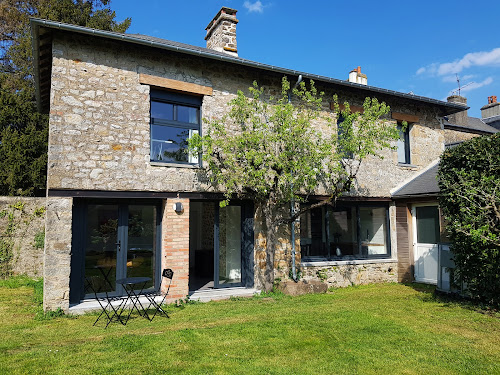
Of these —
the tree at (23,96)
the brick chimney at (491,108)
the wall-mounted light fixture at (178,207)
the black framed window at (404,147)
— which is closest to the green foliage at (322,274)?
the wall-mounted light fixture at (178,207)

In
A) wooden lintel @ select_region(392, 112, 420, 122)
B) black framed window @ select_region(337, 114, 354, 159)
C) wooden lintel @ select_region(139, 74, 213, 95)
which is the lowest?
black framed window @ select_region(337, 114, 354, 159)

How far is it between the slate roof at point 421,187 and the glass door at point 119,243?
6.69m

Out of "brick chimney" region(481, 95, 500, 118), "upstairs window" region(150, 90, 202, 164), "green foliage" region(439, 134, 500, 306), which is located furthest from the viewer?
"brick chimney" region(481, 95, 500, 118)

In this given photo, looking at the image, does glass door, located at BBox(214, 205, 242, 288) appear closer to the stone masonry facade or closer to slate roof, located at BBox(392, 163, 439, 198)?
the stone masonry facade

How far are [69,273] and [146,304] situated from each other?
→ 157 cm

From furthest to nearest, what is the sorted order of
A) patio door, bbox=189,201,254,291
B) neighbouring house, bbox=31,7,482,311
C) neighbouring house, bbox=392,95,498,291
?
neighbouring house, bbox=392,95,498,291 → patio door, bbox=189,201,254,291 → neighbouring house, bbox=31,7,482,311

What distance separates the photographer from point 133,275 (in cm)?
748

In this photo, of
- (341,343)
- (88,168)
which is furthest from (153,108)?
(341,343)

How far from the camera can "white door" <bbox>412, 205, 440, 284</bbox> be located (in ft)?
31.2

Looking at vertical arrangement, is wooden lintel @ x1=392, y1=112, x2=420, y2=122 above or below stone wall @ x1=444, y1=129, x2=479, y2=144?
below

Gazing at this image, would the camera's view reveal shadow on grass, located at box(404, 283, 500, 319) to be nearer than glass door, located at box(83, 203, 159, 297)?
Yes

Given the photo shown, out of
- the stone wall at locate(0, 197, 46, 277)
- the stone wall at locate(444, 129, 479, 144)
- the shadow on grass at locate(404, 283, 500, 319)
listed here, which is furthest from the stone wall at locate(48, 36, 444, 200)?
the stone wall at locate(444, 129, 479, 144)

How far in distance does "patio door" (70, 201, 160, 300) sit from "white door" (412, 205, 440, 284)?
7064mm

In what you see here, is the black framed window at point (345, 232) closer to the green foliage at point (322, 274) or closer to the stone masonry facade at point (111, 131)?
the green foliage at point (322, 274)
